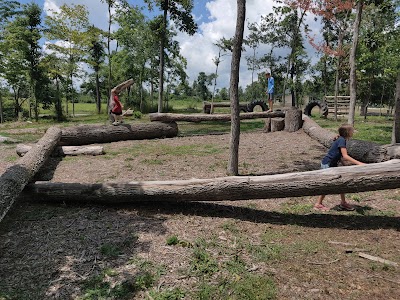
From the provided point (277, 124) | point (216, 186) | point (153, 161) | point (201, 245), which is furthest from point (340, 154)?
point (277, 124)

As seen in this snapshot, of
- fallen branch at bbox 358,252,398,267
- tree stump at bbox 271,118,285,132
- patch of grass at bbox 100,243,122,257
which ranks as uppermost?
tree stump at bbox 271,118,285,132

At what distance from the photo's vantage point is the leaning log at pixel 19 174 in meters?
4.82

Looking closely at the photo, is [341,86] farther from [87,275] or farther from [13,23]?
[87,275]

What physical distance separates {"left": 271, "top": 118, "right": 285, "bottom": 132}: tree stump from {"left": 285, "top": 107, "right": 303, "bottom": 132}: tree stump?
12.2 inches

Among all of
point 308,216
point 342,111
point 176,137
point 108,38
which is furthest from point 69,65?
point 308,216

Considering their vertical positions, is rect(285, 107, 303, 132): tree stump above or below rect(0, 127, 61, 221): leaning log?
above

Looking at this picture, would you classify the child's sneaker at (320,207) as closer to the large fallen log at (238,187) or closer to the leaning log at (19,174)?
the large fallen log at (238,187)

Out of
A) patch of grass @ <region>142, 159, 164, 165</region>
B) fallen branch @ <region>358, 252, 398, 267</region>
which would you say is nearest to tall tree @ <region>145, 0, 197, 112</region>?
patch of grass @ <region>142, 159, 164, 165</region>

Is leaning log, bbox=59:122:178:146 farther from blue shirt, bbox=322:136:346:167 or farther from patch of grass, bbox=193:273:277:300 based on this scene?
patch of grass, bbox=193:273:277:300

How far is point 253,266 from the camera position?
3.72m

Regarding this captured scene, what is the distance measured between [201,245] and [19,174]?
3.78 meters

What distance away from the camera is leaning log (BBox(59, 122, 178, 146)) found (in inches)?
428

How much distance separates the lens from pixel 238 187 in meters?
5.00

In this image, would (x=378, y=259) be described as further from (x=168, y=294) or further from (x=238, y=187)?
(x=168, y=294)
